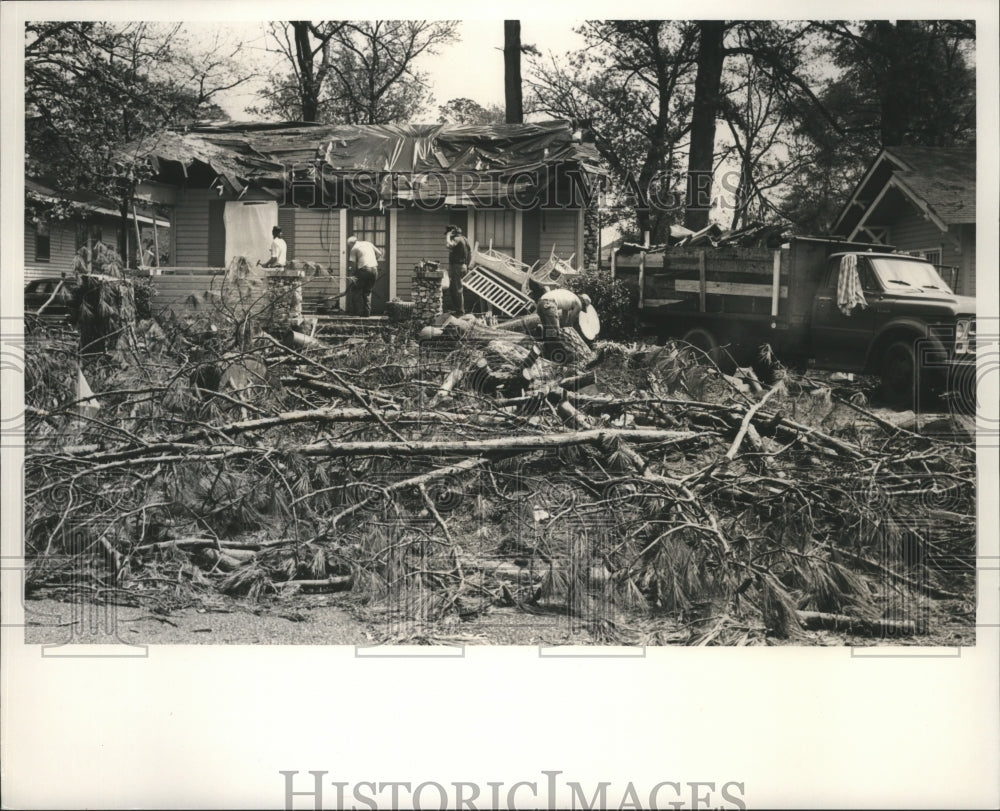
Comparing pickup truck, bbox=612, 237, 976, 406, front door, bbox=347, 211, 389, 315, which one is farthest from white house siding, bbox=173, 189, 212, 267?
pickup truck, bbox=612, 237, 976, 406

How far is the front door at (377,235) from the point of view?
5.36 m

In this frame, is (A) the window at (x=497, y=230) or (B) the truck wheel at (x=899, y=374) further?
(A) the window at (x=497, y=230)

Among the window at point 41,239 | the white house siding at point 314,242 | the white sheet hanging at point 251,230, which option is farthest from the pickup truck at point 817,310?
the window at point 41,239

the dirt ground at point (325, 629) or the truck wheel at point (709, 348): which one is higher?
the truck wheel at point (709, 348)

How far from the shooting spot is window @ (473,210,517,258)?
530cm

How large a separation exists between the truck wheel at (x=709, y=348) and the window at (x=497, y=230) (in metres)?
1.06

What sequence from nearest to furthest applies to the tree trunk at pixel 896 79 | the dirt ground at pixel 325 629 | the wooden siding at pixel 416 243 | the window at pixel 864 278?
the dirt ground at pixel 325 629 < the tree trunk at pixel 896 79 < the window at pixel 864 278 < the wooden siding at pixel 416 243

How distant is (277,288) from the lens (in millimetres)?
5379

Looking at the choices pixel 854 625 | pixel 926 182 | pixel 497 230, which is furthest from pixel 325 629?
pixel 926 182

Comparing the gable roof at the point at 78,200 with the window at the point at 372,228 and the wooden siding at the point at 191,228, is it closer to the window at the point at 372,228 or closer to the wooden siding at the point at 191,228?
the wooden siding at the point at 191,228

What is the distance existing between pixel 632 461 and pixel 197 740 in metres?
2.56

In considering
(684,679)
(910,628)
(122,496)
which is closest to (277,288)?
(122,496)

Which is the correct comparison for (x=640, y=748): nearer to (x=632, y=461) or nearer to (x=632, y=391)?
(x=632, y=461)

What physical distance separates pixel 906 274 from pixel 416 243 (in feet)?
8.44
